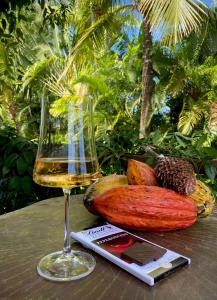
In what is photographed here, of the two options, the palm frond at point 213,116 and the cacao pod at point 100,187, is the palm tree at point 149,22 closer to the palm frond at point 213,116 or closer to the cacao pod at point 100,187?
the palm frond at point 213,116

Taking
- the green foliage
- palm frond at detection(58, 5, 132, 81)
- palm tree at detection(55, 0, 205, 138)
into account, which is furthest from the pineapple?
palm frond at detection(58, 5, 132, 81)

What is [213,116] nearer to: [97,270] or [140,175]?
[140,175]

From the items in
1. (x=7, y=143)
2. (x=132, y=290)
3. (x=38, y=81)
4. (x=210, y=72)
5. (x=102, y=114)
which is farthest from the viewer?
(x=38, y=81)

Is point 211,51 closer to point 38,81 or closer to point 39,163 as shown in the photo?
point 38,81

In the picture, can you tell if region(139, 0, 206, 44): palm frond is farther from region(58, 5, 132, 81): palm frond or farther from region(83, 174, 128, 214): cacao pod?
region(83, 174, 128, 214): cacao pod

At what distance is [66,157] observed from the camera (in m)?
0.60

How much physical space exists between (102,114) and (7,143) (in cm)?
455

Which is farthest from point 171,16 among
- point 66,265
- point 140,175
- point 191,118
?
point 66,265

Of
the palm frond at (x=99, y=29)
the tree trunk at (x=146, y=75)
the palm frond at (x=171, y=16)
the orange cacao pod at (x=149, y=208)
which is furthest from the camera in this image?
the palm frond at (x=99, y=29)

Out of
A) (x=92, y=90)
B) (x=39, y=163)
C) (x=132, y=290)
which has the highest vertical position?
(x=92, y=90)

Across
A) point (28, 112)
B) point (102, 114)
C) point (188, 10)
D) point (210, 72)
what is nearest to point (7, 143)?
point (188, 10)

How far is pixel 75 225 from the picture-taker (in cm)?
83

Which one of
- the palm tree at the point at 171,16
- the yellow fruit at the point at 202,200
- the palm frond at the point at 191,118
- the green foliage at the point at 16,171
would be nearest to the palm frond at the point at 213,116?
the palm frond at the point at 191,118

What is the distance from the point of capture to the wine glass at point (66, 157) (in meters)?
0.58
